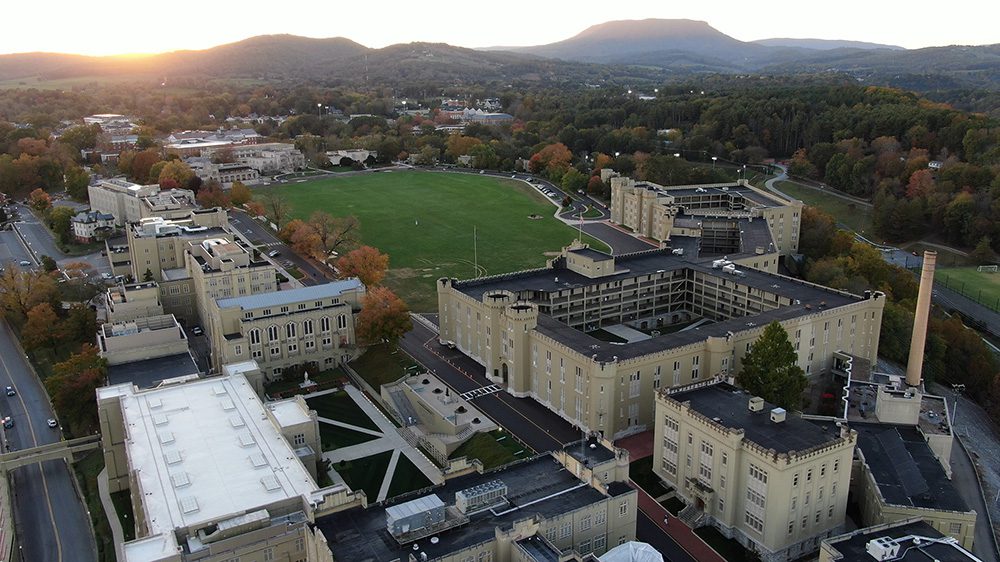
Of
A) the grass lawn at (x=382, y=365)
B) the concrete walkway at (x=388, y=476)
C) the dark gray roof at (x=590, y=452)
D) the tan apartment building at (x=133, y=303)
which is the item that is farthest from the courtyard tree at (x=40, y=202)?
the dark gray roof at (x=590, y=452)

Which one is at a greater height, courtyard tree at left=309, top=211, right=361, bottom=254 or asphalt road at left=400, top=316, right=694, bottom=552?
courtyard tree at left=309, top=211, right=361, bottom=254

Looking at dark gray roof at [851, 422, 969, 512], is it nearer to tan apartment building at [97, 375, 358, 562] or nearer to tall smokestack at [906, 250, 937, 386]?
tall smokestack at [906, 250, 937, 386]

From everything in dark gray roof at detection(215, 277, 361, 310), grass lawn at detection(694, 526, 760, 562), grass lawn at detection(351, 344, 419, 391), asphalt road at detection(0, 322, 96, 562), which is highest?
dark gray roof at detection(215, 277, 361, 310)

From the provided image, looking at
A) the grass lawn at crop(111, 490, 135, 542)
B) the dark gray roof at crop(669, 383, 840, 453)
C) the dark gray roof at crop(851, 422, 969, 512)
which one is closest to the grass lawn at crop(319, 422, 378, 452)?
the grass lawn at crop(111, 490, 135, 542)

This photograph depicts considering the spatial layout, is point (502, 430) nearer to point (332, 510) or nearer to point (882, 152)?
point (332, 510)

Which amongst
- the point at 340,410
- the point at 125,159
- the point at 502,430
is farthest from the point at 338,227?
A: the point at 125,159

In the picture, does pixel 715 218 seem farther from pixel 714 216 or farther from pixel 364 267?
pixel 364 267
